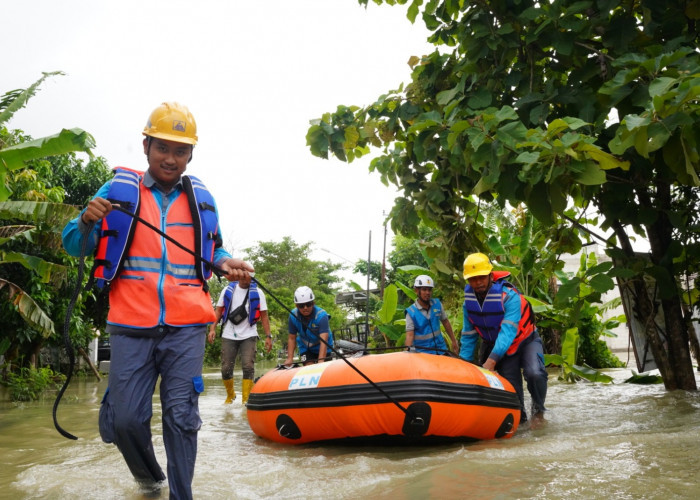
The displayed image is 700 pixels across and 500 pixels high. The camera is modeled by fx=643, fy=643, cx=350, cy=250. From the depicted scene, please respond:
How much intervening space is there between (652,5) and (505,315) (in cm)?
282

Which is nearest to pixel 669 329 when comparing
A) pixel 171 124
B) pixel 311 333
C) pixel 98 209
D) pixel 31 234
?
pixel 311 333

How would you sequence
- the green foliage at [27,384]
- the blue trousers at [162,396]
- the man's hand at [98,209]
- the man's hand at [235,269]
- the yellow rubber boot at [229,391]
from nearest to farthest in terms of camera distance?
the man's hand at [98,209], the blue trousers at [162,396], the man's hand at [235,269], the yellow rubber boot at [229,391], the green foliage at [27,384]

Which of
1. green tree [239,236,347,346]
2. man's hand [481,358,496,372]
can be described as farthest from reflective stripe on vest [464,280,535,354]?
green tree [239,236,347,346]

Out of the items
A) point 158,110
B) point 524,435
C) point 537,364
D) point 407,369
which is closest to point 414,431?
point 407,369

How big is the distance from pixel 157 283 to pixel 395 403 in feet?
6.63

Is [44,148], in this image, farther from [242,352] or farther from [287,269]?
[287,269]

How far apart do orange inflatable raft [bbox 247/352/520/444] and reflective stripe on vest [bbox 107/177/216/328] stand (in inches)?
71.1

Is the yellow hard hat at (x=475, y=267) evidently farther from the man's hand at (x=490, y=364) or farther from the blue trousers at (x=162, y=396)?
the blue trousers at (x=162, y=396)

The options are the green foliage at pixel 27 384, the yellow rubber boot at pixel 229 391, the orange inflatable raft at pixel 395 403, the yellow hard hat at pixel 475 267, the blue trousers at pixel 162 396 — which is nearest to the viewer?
the blue trousers at pixel 162 396

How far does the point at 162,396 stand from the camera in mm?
3000

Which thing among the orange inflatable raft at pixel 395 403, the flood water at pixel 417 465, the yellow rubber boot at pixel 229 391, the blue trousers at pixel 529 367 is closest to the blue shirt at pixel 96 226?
the flood water at pixel 417 465

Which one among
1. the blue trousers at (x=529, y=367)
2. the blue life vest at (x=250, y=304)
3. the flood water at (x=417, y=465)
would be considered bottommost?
the flood water at (x=417, y=465)

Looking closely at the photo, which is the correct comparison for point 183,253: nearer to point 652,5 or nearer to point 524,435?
point 524,435

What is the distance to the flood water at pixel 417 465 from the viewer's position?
3.29m
